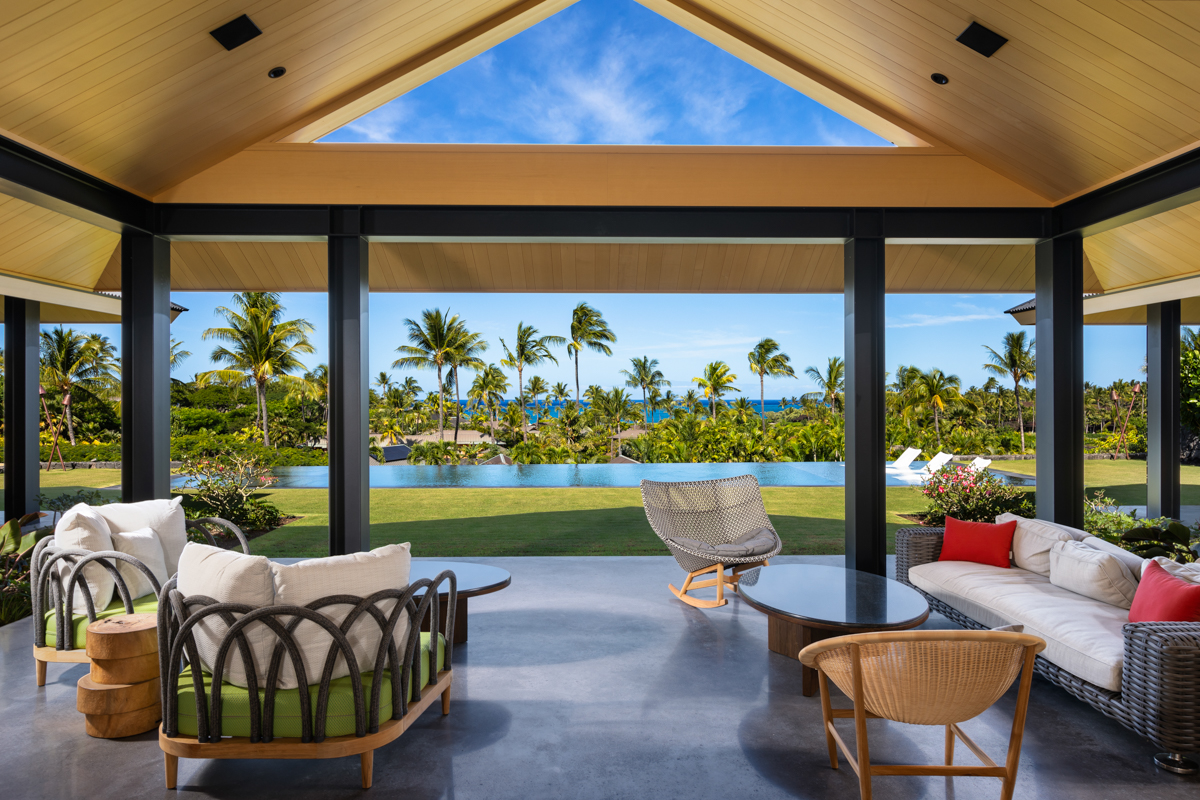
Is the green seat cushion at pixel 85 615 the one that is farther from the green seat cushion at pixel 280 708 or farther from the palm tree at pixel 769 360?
the palm tree at pixel 769 360

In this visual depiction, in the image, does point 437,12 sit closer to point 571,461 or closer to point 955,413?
point 571,461

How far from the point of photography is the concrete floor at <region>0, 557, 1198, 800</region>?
2.42 meters

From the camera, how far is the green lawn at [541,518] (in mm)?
7309

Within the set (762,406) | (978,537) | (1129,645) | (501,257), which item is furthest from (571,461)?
(1129,645)

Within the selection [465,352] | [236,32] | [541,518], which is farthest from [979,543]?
[465,352]

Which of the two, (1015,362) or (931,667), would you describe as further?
(1015,362)

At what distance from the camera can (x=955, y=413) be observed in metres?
24.9

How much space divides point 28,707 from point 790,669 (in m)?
3.72

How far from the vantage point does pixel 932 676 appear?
2.20m

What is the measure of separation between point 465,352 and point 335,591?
78.9 ft

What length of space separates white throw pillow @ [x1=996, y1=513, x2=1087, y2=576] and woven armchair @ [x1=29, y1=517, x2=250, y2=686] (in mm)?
4744

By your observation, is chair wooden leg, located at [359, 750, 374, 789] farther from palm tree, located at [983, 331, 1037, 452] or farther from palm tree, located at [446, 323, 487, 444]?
palm tree, located at [983, 331, 1037, 452]

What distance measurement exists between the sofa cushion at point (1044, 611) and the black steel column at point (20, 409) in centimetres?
803

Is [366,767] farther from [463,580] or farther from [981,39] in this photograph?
[981,39]
